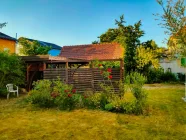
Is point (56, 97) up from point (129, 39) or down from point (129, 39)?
down

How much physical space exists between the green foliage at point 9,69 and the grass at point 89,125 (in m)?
5.10

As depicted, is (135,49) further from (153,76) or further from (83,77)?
(83,77)

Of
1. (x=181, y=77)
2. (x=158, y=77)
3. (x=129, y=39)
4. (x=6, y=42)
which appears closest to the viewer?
(x=158, y=77)

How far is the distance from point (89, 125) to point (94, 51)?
936 inches

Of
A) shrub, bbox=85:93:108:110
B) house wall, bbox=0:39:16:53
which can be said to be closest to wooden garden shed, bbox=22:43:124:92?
shrub, bbox=85:93:108:110

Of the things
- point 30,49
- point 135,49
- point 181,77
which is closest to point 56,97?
point 135,49

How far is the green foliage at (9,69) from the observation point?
1419cm

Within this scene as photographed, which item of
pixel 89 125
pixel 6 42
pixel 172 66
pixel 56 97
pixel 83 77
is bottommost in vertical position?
pixel 89 125

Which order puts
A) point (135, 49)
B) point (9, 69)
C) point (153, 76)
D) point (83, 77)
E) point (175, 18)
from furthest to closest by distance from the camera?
point (135, 49)
point (153, 76)
point (9, 69)
point (83, 77)
point (175, 18)

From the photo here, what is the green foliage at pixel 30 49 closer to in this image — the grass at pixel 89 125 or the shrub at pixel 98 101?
the grass at pixel 89 125

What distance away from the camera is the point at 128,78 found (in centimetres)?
927

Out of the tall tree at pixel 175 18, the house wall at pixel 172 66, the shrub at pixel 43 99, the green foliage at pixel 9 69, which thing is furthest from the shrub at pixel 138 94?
the house wall at pixel 172 66

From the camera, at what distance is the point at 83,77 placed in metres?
11.7

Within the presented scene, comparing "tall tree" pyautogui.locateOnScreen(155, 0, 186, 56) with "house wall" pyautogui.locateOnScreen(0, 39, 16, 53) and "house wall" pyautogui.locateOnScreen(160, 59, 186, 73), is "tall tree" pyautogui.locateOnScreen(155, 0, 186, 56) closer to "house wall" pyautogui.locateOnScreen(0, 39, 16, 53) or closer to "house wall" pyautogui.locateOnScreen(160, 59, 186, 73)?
"house wall" pyautogui.locateOnScreen(0, 39, 16, 53)
